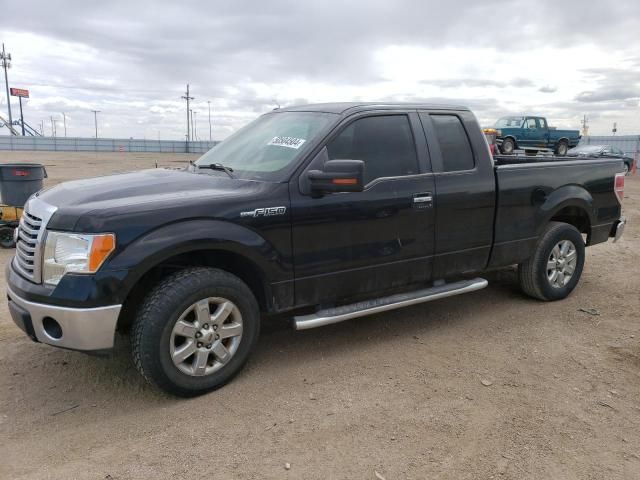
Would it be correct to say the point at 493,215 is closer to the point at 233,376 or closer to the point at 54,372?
the point at 233,376

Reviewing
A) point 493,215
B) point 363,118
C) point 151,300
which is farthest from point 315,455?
point 493,215

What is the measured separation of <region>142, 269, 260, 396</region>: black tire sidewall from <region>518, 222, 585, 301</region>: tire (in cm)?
296

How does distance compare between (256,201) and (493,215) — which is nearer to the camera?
(256,201)

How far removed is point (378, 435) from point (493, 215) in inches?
95.3

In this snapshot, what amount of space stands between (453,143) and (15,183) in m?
6.68

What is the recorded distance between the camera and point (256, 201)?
3.54 metres

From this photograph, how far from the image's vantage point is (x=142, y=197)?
338 centimetres

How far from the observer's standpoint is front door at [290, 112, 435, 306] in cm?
377

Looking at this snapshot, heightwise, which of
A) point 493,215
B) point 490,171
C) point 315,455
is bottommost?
point 315,455

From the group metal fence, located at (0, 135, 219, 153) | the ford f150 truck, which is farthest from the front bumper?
metal fence, located at (0, 135, 219, 153)

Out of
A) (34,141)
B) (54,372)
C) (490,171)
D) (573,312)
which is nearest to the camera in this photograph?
(54,372)

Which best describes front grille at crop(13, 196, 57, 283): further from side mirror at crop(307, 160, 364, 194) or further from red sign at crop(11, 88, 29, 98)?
red sign at crop(11, 88, 29, 98)

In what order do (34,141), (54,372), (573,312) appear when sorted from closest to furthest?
(54,372) → (573,312) → (34,141)

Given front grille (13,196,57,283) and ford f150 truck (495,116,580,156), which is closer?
front grille (13,196,57,283)
